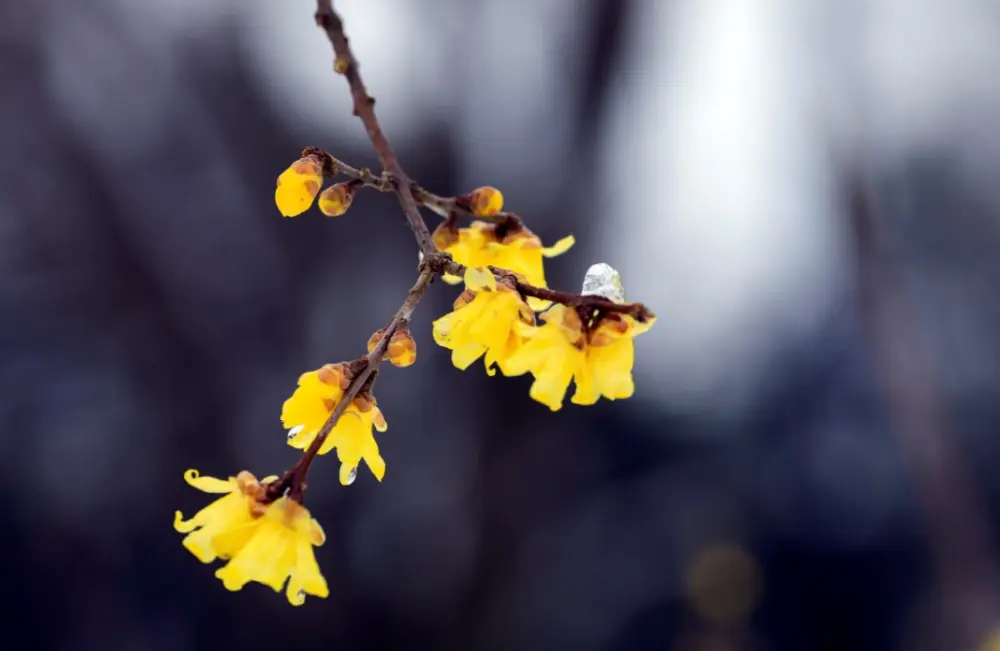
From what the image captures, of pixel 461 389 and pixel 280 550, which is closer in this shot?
pixel 280 550

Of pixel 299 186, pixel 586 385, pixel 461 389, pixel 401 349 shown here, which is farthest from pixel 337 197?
pixel 461 389

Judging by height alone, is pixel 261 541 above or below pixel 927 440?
above

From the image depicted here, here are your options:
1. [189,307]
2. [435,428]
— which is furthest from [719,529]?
[189,307]

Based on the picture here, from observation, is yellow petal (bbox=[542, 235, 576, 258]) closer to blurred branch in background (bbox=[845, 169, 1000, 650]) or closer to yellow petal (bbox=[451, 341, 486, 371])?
yellow petal (bbox=[451, 341, 486, 371])

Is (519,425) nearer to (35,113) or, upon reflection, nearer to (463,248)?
(35,113)

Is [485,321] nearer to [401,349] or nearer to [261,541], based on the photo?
[401,349]

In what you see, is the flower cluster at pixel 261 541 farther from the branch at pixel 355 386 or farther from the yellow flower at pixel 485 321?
the yellow flower at pixel 485 321
